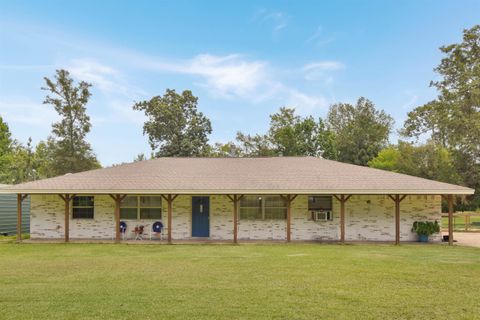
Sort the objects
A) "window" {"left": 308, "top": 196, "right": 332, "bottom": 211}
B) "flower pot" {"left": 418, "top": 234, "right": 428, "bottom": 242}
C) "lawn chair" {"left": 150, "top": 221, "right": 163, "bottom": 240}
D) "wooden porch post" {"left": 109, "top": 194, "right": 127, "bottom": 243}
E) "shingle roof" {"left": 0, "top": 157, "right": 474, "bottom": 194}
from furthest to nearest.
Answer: "window" {"left": 308, "top": 196, "right": 332, "bottom": 211}, "lawn chair" {"left": 150, "top": 221, "right": 163, "bottom": 240}, "flower pot" {"left": 418, "top": 234, "right": 428, "bottom": 242}, "wooden porch post" {"left": 109, "top": 194, "right": 127, "bottom": 243}, "shingle roof" {"left": 0, "top": 157, "right": 474, "bottom": 194}

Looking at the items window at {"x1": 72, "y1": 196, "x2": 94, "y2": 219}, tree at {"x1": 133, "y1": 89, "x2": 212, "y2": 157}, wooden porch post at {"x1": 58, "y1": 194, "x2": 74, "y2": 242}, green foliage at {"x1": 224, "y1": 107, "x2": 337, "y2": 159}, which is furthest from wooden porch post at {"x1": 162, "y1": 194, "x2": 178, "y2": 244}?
green foliage at {"x1": 224, "y1": 107, "x2": 337, "y2": 159}

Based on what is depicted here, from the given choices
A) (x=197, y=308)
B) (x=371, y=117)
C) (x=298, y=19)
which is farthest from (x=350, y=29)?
(x=371, y=117)

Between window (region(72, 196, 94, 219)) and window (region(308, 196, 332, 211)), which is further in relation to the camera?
window (region(72, 196, 94, 219))

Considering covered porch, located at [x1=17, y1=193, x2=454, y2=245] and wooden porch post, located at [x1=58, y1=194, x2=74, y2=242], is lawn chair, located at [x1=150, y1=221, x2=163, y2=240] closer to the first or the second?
covered porch, located at [x1=17, y1=193, x2=454, y2=245]

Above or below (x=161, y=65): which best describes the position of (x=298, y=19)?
above

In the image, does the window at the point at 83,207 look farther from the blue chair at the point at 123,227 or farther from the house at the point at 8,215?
the house at the point at 8,215

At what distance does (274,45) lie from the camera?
82.2 feet

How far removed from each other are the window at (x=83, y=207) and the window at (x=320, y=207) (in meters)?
8.76

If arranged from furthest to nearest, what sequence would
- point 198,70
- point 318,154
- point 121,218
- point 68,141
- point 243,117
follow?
point 243,117 → point 318,154 → point 68,141 → point 198,70 → point 121,218

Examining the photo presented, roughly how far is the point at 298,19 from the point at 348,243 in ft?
40.1

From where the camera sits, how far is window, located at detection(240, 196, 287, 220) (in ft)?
56.7

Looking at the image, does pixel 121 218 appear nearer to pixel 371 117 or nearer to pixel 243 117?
pixel 243 117

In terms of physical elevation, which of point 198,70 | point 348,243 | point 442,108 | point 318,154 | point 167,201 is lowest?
point 348,243

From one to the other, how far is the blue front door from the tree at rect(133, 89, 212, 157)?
22982mm
